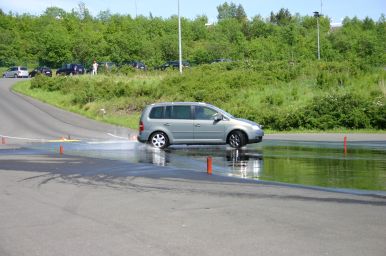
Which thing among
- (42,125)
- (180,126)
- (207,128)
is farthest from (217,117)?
(42,125)

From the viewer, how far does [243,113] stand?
3459 cm

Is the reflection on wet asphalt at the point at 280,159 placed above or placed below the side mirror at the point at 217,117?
below

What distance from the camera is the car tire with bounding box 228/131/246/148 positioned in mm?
22500

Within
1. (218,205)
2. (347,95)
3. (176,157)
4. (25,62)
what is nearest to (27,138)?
(176,157)

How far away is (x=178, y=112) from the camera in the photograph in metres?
23.1

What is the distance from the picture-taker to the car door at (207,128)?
22.6 meters

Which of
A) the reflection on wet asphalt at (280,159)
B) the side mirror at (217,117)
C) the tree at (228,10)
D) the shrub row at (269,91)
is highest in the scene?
the tree at (228,10)

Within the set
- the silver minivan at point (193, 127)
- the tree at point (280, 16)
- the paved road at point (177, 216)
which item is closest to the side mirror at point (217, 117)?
the silver minivan at point (193, 127)

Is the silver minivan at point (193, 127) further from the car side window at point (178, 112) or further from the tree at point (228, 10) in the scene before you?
the tree at point (228, 10)

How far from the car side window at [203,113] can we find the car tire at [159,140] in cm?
144

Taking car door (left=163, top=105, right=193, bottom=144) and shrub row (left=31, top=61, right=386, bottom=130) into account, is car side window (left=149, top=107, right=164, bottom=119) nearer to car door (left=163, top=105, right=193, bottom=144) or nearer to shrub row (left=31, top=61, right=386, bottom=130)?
car door (left=163, top=105, right=193, bottom=144)

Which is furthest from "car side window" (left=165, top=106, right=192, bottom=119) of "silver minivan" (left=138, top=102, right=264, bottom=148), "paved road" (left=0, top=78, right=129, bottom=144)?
"paved road" (left=0, top=78, right=129, bottom=144)

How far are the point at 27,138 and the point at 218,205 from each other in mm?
23254

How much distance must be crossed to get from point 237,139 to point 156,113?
10.7 ft
